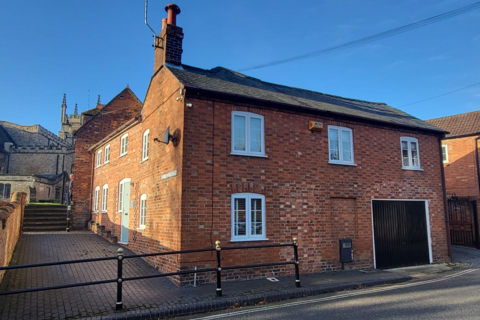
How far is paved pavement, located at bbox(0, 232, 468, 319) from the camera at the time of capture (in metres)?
6.60

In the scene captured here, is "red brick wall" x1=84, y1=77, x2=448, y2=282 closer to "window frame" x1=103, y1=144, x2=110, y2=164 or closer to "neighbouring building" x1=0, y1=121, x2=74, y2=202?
"window frame" x1=103, y1=144, x2=110, y2=164

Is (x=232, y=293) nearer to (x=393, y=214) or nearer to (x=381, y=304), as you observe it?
(x=381, y=304)

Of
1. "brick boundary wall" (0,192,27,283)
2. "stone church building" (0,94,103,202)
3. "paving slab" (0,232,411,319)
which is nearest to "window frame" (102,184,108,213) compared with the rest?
"brick boundary wall" (0,192,27,283)

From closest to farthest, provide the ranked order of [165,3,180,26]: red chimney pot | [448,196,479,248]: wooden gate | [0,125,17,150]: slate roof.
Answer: [165,3,180,26]: red chimney pot → [448,196,479,248]: wooden gate → [0,125,17,150]: slate roof

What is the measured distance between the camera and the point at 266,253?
10039 mm

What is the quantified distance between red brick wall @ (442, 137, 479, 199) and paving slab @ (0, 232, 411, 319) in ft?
42.1

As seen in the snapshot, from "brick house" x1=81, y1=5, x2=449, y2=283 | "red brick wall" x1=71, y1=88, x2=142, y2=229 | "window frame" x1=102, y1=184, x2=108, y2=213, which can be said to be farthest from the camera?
"red brick wall" x1=71, y1=88, x2=142, y2=229

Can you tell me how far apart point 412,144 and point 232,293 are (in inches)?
405

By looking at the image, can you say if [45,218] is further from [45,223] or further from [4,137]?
[4,137]

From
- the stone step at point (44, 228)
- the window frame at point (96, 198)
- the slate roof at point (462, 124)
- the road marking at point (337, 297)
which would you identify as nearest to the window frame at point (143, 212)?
the road marking at point (337, 297)

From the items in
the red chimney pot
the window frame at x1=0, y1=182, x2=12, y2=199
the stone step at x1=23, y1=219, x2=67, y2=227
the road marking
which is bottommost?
the road marking

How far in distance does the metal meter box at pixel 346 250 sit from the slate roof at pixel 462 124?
14.3 metres

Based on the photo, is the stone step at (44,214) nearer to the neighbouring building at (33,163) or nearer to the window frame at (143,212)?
the window frame at (143,212)

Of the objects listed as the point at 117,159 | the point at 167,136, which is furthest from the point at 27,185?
the point at 167,136
